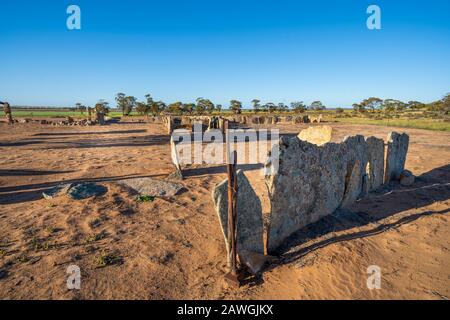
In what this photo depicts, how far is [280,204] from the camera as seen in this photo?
4.36 m

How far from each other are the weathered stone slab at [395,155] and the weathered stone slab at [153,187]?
6.20 meters

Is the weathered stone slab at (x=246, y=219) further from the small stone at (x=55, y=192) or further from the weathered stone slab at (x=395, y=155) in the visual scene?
the weathered stone slab at (x=395, y=155)

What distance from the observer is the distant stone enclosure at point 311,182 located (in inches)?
167

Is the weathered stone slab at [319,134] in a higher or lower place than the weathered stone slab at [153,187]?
higher

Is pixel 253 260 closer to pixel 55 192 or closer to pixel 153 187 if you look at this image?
pixel 153 187

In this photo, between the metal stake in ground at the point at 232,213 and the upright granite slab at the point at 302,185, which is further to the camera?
the upright granite slab at the point at 302,185

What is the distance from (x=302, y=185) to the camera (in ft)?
15.8

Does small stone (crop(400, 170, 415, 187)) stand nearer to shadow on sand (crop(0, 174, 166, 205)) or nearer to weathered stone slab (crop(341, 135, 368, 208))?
weathered stone slab (crop(341, 135, 368, 208))

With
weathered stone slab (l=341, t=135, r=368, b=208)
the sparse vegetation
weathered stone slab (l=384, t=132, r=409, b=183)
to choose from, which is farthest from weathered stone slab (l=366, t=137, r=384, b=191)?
the sparse vegetation

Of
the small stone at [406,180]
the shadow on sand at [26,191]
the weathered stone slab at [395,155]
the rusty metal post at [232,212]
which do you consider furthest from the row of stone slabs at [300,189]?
the shadow on sand at [26,191]

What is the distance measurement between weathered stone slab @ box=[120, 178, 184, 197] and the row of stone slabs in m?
3.34

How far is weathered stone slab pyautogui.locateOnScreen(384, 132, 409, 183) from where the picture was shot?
A: 7854 millimetres

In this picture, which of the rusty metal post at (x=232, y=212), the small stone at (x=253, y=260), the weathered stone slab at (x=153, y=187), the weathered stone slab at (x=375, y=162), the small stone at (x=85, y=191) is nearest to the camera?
the rusty metal post at (x=232, y=212)
